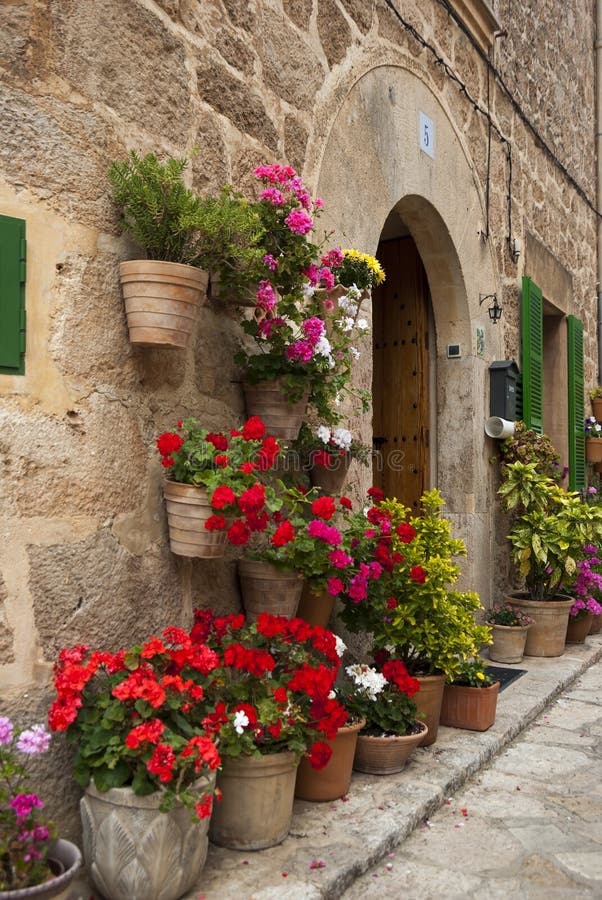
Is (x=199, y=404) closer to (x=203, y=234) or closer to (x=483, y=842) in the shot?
(x=203, y=234)

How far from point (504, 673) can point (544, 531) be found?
1.11 m

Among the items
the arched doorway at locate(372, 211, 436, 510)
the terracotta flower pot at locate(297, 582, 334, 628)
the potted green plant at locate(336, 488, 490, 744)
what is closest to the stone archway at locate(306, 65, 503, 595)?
the arched doorway at locate(372, 211, 436, 510)

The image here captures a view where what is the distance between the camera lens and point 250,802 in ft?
8.40

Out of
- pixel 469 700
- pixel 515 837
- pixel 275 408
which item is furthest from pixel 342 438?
pixel 515 837

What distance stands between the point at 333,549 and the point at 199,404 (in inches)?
28.8

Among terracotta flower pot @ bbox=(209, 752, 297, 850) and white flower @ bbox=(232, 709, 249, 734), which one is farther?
terracotta flower pot @ bbox=(209, 752, 297, 850)

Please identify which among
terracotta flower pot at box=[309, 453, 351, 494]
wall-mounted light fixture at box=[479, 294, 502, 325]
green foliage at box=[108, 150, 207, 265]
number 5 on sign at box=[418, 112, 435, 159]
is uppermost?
number 5 on sign at box=[418, 112, 435, 159]

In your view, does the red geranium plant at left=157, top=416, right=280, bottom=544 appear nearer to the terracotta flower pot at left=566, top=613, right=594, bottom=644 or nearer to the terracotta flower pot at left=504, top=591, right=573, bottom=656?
the terracotta flower pot at left=504, top=591, right=573, bottom=656

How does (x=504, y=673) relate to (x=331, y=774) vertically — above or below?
below

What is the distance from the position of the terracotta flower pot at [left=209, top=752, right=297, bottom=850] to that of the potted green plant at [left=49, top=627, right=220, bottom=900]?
228 millimetres

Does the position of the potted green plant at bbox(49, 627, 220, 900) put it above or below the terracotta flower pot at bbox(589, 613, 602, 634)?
above

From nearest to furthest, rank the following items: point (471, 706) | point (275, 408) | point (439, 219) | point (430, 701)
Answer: point (275, 408) → point (430, 701) → point (471, 706) → point (439, 219)

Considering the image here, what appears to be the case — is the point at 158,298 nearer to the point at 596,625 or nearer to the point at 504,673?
the point at 504,673

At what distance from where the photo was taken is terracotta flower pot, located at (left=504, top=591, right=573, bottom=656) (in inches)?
218
